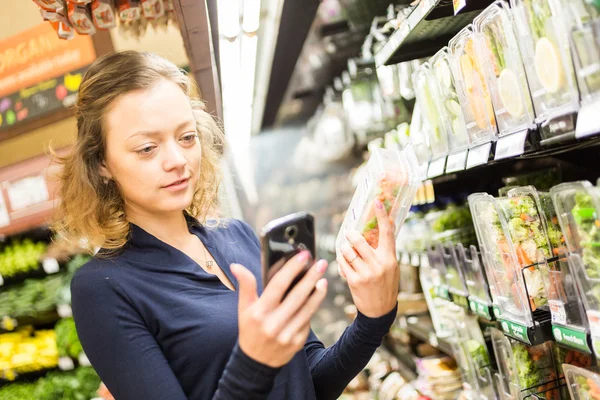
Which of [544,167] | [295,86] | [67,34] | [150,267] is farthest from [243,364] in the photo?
[295,86]

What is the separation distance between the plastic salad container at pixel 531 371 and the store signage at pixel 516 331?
0.81ft

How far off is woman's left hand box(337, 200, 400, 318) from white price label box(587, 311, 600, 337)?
40cm

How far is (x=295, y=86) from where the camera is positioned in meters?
6.01

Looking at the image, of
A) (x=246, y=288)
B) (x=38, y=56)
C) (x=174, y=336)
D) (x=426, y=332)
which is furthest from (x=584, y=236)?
(x=38, y=56)

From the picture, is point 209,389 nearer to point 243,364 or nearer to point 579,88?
point 243,364

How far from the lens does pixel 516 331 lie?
1.62 metres

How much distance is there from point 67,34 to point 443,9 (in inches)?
64.9

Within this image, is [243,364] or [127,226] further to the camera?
[127,226]

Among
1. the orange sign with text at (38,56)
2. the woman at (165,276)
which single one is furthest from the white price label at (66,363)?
the woman at (165,276)

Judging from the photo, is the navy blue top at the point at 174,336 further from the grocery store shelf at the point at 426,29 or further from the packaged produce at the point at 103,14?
the packaged produce at the point at 103,14

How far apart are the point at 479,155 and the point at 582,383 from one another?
23.8 inches

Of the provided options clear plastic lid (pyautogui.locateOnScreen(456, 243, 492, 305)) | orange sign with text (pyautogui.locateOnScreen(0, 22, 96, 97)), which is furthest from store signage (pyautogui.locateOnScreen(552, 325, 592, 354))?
orange sign with text (pyautogui.locateOnScreen(0, 22, 96, 97))

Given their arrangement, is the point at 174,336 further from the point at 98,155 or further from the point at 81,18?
the point at 81,18

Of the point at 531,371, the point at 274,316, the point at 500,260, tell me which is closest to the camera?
the point at 274,316
